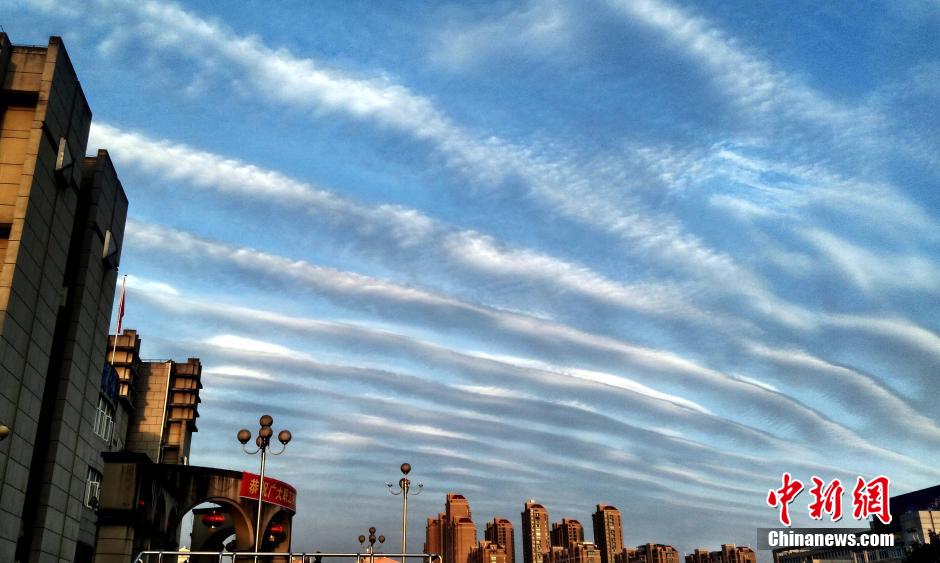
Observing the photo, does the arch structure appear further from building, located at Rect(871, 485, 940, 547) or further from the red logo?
building, located at Rect(871, 485, 940, 547)

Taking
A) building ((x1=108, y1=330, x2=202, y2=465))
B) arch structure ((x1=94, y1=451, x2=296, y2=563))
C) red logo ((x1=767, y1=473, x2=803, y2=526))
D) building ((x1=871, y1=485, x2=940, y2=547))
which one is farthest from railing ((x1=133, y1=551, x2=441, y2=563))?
building ((x1=871, y1=485, x2=940, y2=547))

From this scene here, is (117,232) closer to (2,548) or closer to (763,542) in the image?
(2,548)

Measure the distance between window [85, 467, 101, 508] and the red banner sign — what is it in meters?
12.7

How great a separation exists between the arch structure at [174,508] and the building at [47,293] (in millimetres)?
9831

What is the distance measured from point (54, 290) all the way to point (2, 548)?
12.0m

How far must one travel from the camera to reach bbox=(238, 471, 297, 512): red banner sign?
211ft

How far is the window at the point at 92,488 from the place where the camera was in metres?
50.6

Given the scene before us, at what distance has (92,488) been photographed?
5147cm

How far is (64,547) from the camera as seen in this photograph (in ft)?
124

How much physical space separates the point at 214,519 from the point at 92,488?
22.9 metres

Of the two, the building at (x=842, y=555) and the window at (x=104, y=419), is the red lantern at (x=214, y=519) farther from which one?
the building at (x=842, y=555)

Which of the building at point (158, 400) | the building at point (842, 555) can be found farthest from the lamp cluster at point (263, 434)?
the building at point (842, 555)

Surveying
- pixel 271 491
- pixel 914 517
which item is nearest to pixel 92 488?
pixel 271 491

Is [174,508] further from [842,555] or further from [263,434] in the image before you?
[842,555]
